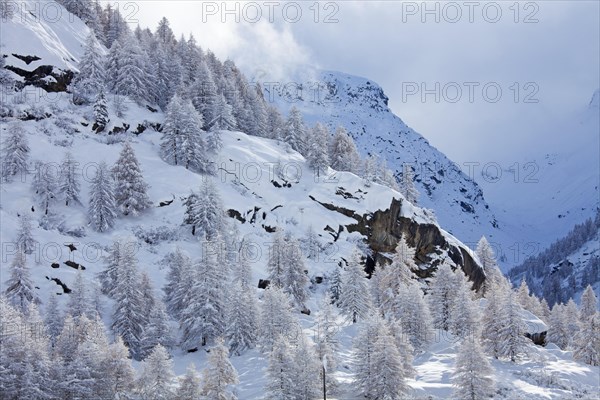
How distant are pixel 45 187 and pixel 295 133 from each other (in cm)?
→ 4595

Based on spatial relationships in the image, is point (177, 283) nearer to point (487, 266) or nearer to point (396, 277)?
point (396, 277)

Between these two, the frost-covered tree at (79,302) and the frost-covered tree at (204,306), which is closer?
the frost-covered tree at (79,302)

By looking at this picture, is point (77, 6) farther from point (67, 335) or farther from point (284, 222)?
point (67, 335)

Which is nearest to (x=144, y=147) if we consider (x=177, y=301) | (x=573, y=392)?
(x=177, y=301)

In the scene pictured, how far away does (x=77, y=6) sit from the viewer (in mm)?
112500

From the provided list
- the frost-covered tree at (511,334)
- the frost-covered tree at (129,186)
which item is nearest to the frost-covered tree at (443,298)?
the frost-covered tree at (511,334)

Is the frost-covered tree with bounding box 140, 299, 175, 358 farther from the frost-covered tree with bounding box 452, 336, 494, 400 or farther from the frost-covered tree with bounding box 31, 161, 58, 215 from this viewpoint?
the frost-covered tree with bounding box 452, 336, 494, 400

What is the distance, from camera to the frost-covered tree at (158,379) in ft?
109

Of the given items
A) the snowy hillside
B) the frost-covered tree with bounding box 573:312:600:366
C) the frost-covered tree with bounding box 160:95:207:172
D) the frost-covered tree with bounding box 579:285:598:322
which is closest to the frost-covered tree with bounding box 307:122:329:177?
the snowy hillside

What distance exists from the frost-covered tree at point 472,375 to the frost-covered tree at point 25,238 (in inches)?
1594

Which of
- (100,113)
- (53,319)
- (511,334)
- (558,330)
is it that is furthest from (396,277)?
(100,113)

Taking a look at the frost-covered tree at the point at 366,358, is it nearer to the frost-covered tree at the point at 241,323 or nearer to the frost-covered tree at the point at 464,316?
the frost-covered tree at the point at 241,323

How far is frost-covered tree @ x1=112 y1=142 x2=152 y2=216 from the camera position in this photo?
6350 cm

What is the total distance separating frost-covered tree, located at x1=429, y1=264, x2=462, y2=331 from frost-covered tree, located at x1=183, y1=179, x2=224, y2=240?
24.2m
